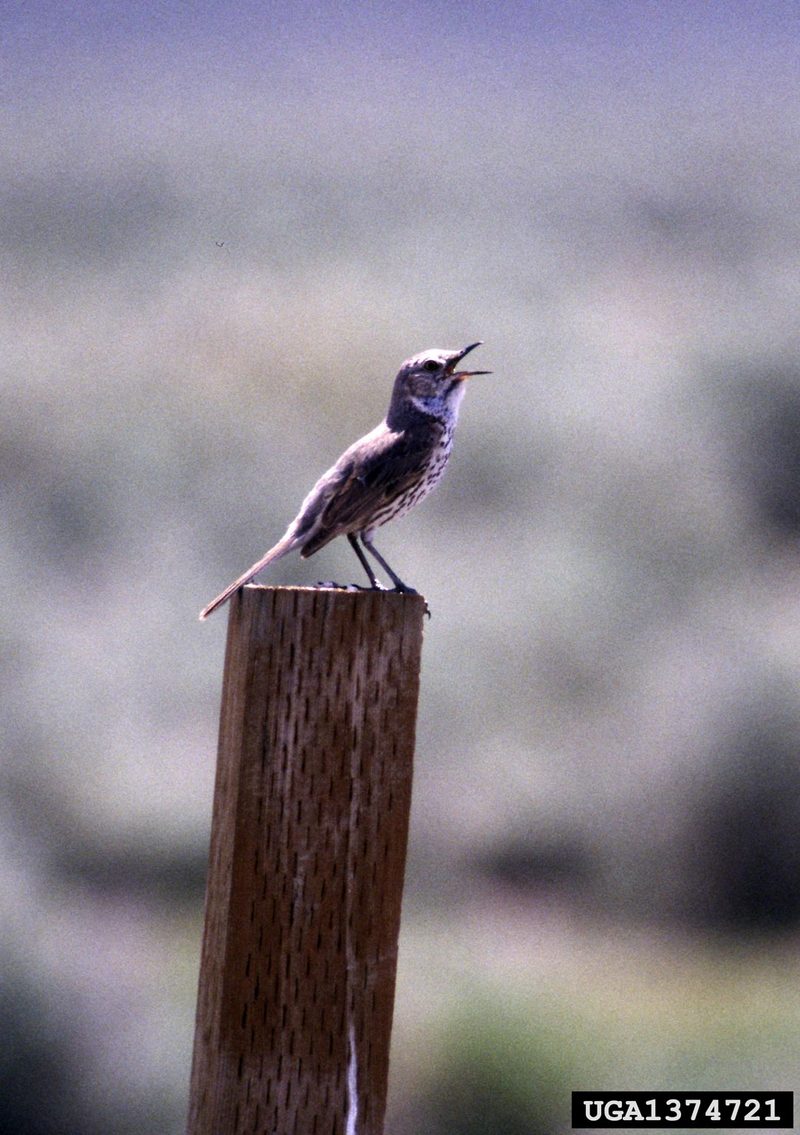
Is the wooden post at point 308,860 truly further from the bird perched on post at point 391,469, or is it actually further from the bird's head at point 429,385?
the bird's head at point 429,385

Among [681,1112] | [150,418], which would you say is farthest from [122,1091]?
[150,418]

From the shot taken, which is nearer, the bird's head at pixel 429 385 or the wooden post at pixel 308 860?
the wooden post at pixel 308 860

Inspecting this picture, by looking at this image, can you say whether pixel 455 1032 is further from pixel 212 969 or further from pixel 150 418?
pixel 150 418

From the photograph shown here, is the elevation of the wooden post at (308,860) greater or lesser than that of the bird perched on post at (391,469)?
lesser

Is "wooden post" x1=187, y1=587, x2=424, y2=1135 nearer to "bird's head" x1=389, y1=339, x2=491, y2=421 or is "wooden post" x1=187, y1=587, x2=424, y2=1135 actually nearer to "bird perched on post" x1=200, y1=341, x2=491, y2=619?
"bird perched on post" x1=200, y1=341, x2=491, y2=619

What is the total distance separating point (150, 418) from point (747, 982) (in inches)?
212

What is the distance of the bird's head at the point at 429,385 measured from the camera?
630cm

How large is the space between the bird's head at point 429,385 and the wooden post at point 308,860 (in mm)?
2912

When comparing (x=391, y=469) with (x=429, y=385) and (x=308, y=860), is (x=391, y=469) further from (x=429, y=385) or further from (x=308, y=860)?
(x=308, y=860)

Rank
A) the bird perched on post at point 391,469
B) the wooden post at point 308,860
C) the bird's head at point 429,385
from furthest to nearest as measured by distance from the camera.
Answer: the bird's head at point 429,385, the bird perched on post at point 391,469, the wooden post at point 308,860

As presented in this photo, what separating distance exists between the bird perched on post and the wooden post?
1.64m

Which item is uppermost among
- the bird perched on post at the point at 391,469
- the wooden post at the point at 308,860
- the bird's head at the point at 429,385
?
the bird's head at the point at 429,385

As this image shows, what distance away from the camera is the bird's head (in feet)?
20.7

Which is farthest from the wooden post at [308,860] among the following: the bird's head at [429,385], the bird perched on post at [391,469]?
→ the bird's head at [429,385]
